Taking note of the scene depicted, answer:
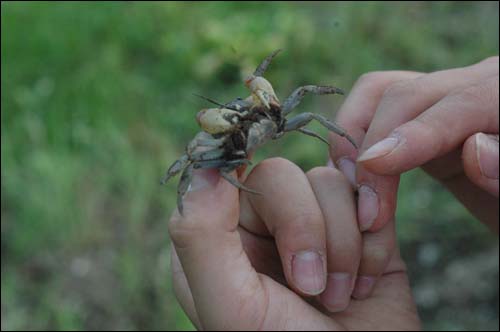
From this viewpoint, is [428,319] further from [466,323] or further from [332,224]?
[332,224]

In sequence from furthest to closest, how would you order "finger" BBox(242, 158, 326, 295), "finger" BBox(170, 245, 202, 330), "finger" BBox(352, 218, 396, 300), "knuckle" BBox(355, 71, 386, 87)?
"knuckle" BBox(355, 71, 386, 87) → "finger" BBox(170, 245, 202, 330) → "finger" BBox(352, 218, 396, 300) → "finger" BBox(242, 158, 326, 295)

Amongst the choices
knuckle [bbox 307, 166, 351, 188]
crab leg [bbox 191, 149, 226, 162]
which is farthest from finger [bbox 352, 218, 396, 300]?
crab leg [bbox 191, 149, 226, 162]

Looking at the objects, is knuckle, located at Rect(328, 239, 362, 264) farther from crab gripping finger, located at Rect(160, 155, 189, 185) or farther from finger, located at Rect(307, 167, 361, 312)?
crab gripping finger, located at Rect(160, 155, 189, 185)

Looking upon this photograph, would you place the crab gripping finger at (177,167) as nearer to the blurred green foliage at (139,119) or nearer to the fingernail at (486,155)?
the fingernail at (486,155)

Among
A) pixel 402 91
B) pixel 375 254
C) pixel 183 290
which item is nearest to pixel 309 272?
pixel 375 254

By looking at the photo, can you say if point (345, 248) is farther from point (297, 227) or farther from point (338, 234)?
point (297, 227)

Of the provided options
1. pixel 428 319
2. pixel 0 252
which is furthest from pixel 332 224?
pixel 0 252
